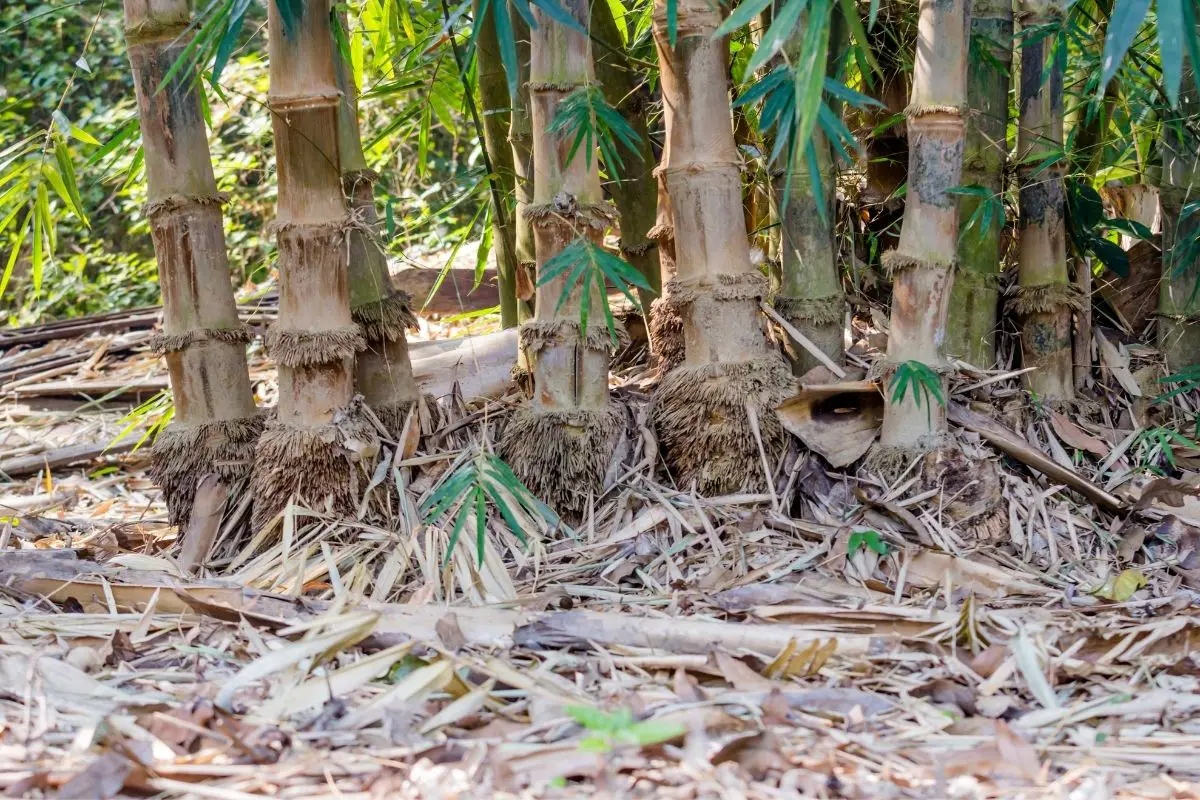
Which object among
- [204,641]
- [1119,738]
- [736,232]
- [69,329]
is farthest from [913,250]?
[69,329]

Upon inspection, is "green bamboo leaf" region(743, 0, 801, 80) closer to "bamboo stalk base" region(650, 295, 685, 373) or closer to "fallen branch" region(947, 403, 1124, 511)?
"bamboo stalk base" region(650, 295, 685, 373)

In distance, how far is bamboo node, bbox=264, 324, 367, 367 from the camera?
1.80 meters

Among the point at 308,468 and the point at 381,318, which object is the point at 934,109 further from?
the point at 308,468

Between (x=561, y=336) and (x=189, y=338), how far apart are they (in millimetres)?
633

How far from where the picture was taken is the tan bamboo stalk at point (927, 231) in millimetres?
1739

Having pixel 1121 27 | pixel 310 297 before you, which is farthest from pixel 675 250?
pixel 1121 27

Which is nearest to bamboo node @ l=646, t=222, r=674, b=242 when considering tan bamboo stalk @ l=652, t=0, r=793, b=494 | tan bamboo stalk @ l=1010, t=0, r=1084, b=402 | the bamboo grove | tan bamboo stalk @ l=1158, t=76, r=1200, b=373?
the bamboo grove

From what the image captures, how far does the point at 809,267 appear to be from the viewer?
6.44 ft

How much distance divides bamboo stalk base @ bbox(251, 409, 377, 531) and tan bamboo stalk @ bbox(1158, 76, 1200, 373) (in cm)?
153

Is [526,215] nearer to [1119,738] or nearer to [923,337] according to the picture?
[923,337]

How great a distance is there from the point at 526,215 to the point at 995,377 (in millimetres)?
854

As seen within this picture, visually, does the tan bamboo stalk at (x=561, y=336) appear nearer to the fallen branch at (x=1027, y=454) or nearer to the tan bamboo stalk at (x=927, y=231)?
the tan bamboo stalk at (x=927, y=231)

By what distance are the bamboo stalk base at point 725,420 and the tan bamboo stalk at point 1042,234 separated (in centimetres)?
51

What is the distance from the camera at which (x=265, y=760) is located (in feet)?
3.64
